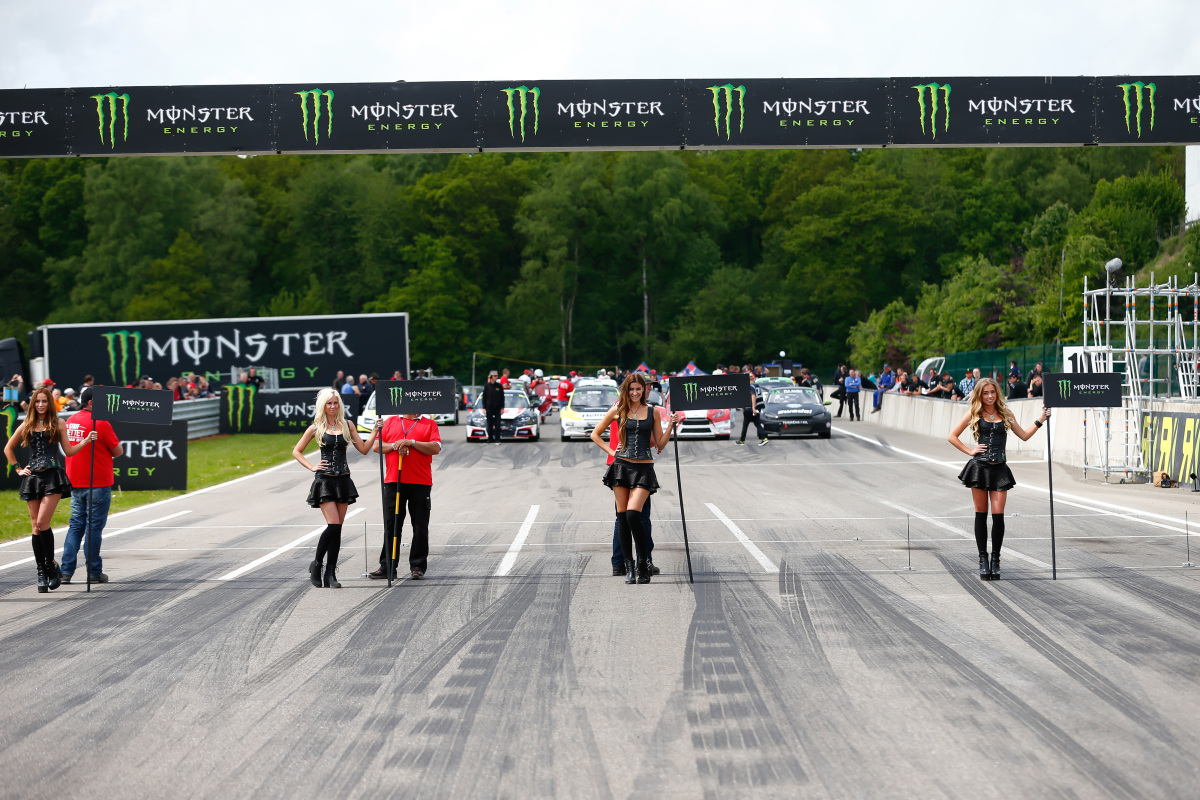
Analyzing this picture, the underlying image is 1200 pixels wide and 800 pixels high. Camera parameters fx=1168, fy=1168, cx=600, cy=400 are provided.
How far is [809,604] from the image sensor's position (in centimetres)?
882

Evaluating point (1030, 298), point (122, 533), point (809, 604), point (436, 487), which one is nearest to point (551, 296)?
point (1030, 298)

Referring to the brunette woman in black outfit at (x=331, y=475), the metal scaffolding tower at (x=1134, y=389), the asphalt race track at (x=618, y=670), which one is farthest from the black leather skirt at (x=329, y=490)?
the metal scaffolding tower at (x=1134, y=389)

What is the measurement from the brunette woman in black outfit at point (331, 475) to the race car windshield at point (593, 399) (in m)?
20.1

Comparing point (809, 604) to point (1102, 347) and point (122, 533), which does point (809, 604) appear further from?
point (1102, 347)

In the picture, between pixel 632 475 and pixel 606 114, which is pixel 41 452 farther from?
pixel 606 114

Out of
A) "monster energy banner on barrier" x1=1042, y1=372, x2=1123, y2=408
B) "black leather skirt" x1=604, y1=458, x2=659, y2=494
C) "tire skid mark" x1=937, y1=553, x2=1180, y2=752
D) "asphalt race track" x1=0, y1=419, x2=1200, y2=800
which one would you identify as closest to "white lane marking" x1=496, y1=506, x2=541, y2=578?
"asphalt race track" x1=0, y1=419, x2=1200, y2=800

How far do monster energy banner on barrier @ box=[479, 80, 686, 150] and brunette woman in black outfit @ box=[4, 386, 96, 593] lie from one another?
33.1ft

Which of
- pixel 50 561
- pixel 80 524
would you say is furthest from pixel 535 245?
pixel 50 561

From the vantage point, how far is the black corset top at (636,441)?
32.9 feet

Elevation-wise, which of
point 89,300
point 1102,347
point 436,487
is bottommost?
point 436,487

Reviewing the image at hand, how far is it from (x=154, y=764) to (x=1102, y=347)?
17.1m

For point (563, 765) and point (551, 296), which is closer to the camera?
point (563, 765)

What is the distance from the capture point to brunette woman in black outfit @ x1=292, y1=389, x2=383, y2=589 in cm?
990

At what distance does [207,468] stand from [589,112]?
36.4 feet
